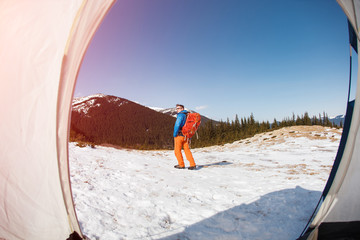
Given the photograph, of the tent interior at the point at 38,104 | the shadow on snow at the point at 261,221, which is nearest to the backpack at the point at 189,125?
the shadow on snow at the point at 261,221

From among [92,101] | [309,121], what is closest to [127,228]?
[309,121]

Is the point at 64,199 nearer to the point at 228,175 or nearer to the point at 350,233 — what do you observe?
the point at 350,233

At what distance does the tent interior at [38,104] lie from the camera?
154cm

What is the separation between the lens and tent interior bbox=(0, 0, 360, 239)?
1.54m

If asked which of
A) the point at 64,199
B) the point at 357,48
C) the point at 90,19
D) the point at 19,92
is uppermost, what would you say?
the point at 90,19

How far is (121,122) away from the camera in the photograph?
72.0 meters

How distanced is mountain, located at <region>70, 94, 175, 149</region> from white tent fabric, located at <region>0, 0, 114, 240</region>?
1652 inches

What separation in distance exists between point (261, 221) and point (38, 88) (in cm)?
319

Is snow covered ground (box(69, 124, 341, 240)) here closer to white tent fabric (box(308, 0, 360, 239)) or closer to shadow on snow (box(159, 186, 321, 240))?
shadow on snow (box(159, 186, 321, 240))

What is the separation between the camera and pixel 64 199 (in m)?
1.67

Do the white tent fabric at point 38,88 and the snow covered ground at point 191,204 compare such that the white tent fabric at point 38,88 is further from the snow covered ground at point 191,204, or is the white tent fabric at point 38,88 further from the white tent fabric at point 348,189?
the white tent fabric at point 348,189

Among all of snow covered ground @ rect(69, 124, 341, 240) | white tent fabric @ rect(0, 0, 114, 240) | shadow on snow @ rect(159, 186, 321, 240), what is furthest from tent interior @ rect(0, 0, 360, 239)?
shadow on snow @ rect(159, 186, 321, 240)

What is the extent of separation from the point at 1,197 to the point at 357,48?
395 cm

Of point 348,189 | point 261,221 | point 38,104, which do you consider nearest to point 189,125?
point 261,221
